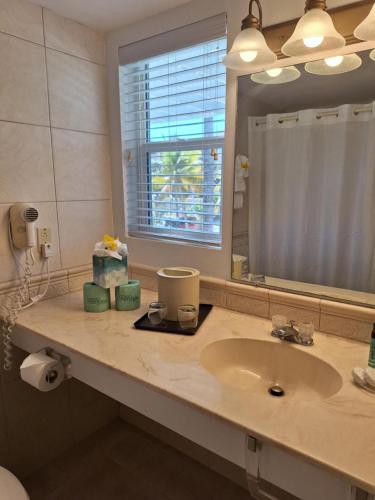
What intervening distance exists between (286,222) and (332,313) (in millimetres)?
381

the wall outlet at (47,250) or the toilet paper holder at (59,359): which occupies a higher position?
the wall outlet at (47,250)

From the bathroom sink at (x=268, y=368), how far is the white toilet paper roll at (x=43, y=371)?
0.54 metres

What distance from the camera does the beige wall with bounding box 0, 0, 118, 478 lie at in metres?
1.40

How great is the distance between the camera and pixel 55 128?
5.08 ft

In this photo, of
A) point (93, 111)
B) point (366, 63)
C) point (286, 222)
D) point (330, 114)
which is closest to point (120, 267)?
point (286, 222)

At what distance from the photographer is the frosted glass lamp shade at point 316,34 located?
0.97 metres

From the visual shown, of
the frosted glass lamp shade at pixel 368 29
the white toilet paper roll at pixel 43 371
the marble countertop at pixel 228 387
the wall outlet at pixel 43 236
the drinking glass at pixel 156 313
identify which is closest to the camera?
the marble countertop at pixel 228 387

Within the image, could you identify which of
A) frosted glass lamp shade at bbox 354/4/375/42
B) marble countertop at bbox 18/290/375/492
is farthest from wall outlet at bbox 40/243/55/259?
frosted glass lamp shade at bbox 354/4/375/42

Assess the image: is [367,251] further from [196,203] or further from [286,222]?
[196,203]

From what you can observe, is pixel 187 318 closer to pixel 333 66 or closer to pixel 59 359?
pixel 59 359

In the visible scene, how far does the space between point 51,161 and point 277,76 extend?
1029 mm

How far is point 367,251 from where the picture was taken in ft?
3.81

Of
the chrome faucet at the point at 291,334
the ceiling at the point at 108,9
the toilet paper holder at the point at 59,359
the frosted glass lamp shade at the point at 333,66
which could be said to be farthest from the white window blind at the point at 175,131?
the toilet paper holder at the point at 59,359

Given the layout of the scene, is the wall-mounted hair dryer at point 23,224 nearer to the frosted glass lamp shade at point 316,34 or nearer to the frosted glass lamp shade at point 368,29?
the frosted glass lamp shade at point 316,34
